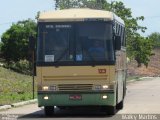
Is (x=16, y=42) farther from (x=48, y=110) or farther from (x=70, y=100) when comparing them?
(x=70, y=100)

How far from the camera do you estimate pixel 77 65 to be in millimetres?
21031

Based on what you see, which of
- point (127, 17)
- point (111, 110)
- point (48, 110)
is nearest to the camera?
point (111, 110)

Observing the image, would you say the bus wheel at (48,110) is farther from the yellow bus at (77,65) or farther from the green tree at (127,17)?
the green tree at (127,17)

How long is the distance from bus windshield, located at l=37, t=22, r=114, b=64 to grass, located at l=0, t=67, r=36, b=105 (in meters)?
8.22

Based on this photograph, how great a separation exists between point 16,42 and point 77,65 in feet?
149

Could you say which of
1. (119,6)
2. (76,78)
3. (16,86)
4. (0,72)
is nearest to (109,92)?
(76,78)

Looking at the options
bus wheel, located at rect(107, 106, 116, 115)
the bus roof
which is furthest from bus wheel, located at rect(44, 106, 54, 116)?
the bus roof

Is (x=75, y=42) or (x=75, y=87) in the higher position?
(x=75, y=42)

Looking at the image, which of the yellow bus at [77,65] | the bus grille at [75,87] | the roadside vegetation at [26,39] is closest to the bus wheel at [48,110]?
the yellow bus at [77,65]

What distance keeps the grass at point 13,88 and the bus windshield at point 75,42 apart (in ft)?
27.0

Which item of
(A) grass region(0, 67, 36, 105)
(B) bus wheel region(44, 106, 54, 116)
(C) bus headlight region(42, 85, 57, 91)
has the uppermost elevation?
(C) bus headlight region(42, 85, 57, 91)

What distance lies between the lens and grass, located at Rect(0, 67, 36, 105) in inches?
1259

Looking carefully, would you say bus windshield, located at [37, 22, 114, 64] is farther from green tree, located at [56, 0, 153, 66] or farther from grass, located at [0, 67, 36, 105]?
green tree, located at [56, 0, 153, 66]

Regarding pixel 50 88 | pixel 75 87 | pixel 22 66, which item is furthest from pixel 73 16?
pixel 22 66
